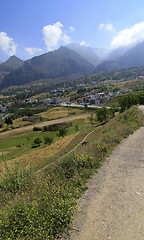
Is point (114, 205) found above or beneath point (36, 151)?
above

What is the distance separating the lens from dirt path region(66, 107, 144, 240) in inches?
186

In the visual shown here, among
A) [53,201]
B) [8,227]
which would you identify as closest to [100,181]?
[53,201]

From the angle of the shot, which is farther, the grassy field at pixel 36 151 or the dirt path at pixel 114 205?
the grassy field at pixel 36 151

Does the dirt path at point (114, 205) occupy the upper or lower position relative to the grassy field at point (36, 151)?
upper

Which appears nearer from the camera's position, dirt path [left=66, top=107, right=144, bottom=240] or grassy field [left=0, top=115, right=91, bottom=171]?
dirt path [left=66, top=107, right=144, bottom=240]

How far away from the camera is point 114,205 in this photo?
18.9 ft

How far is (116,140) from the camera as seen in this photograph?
12.6 m

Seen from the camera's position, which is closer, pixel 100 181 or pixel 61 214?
pixel 61 214

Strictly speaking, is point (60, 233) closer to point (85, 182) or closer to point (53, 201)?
point (53, 201)

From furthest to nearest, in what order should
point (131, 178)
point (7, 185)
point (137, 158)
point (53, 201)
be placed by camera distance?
point (137, 158), point (131, 178), point (7, 185), point (53, 201)

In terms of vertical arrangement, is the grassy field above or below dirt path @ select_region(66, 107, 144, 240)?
below

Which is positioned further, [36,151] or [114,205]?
[36,151]

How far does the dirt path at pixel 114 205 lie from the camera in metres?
4.73

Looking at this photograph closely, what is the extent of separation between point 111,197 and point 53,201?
2700 mm
